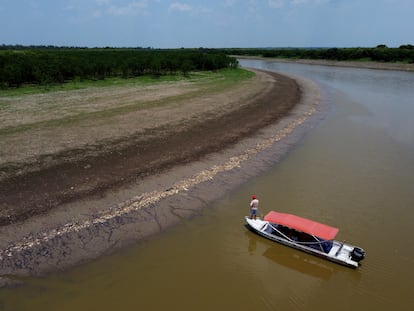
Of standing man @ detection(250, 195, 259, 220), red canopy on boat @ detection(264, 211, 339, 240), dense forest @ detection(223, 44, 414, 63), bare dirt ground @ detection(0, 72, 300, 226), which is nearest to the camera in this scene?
red canopy on boat @ detection(264, 211, 339, 240)

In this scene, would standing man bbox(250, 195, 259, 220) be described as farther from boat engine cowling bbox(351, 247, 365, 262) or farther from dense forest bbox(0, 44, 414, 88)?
dense forest bbox(0, 44, 414, 88)

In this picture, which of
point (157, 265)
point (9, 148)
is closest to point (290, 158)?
point (157, 265)

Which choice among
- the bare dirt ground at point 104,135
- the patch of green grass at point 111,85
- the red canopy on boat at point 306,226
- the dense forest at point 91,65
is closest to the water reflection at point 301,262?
the red canopy on boat at point 306,226

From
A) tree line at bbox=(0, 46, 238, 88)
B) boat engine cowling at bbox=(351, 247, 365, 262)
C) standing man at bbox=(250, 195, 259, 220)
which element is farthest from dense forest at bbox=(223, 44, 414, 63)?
boat engine cowling at bbox=(351, 247, 365, 262)

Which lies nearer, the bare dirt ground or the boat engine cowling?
the boat engine cowling

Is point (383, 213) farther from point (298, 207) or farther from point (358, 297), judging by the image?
point (358, 297)

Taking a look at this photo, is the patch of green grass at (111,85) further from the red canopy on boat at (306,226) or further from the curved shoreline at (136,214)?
the red canopy on boat at (306,226)

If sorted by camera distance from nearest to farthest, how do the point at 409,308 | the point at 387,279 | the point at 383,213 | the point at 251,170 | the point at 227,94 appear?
the point at 409,308 → the point at 387,279 → the point at 383,213 → the point at 251,170 → the point at 227,94
